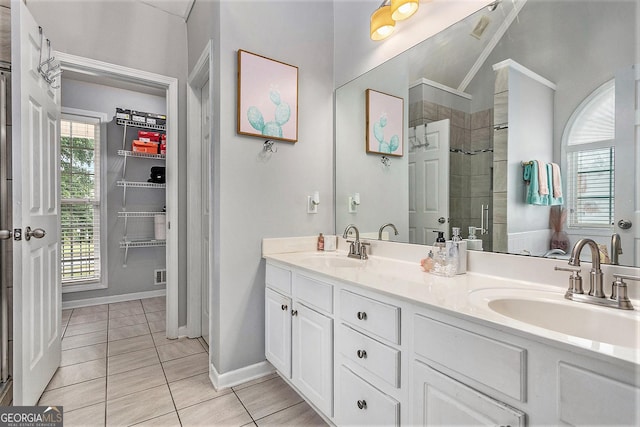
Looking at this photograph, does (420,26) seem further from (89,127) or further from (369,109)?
(89,127)

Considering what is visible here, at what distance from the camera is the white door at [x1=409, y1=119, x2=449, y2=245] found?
1.69m

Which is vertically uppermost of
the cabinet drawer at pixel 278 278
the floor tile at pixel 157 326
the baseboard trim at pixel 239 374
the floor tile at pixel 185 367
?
the cabinet drawer at pixel 278 278

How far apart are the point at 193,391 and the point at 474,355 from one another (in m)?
1.72

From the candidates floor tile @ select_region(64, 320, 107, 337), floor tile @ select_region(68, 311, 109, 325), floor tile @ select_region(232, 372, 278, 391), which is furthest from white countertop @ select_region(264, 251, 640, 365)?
floor tile @ select_region(68, 311, 109, 325)

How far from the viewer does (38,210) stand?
1.77 meters

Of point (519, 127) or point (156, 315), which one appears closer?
point (519, 127)

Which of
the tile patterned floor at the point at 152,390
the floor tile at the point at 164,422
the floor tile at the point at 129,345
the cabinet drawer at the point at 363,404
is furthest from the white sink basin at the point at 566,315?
the floor tile at the point at 129,345

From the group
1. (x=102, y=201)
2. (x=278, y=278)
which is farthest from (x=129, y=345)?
(x=102, y=201)

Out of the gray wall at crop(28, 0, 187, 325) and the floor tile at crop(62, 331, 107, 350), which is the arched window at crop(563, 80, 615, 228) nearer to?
the gray wall at crop(28, 0, 187, 325)

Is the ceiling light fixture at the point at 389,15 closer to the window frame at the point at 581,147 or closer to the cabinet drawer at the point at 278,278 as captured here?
the window frame at the point at 581,147

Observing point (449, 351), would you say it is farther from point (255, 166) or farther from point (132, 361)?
point (132, 361)

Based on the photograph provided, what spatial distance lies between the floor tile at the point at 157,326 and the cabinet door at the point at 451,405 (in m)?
2.57

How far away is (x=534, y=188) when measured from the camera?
1310mm

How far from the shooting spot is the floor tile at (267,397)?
1.75 meters
